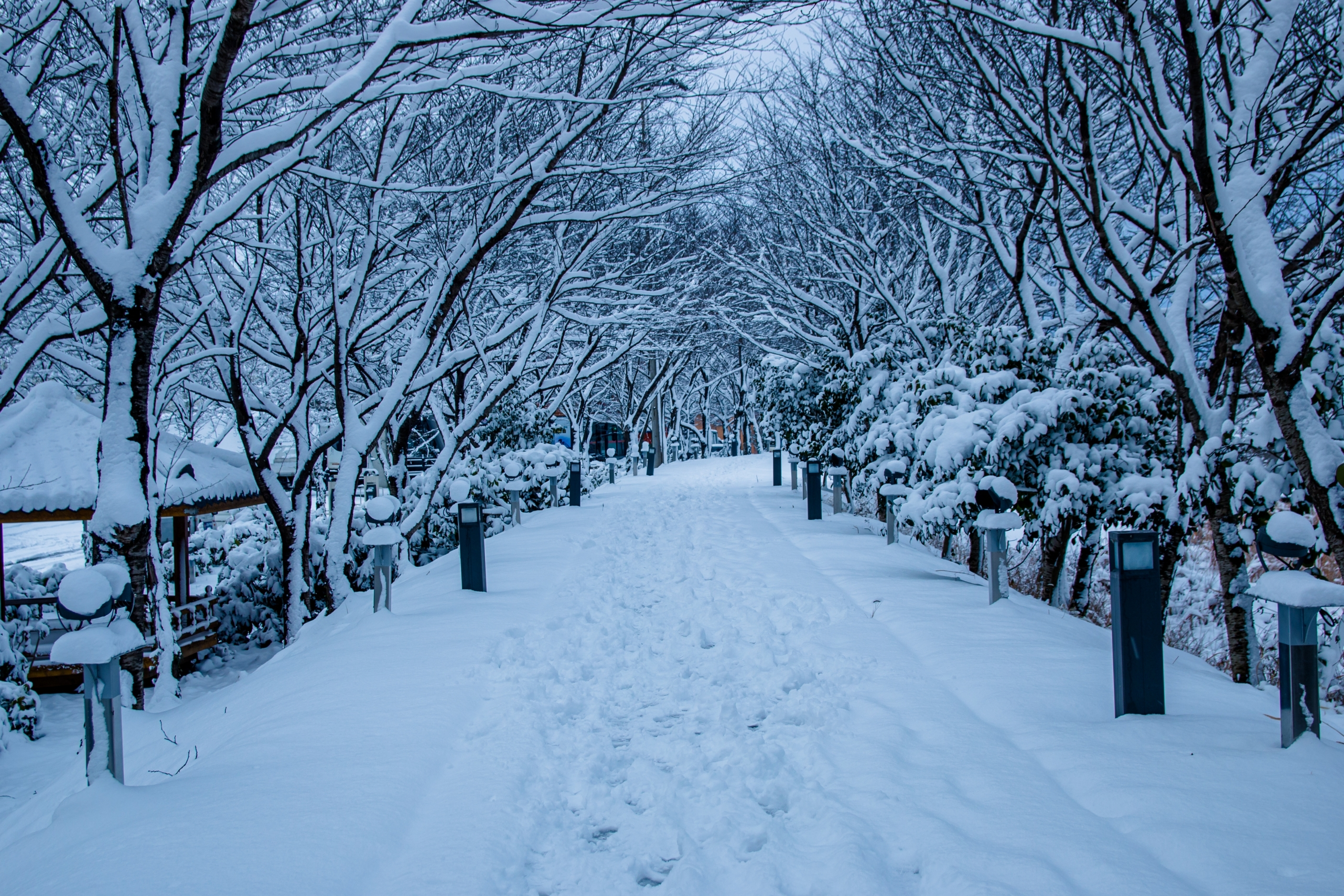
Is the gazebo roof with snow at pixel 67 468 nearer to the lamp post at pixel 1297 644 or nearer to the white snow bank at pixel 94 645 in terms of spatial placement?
the white snow bank at pixel 94 645

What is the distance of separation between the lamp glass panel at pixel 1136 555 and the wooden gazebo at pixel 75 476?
381 inches

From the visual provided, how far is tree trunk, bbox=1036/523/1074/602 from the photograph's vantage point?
8.08 metres

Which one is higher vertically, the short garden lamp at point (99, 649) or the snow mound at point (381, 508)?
the snow mound at point (381, 508)

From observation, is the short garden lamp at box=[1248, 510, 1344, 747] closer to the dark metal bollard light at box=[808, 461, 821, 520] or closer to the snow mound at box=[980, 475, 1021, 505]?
the snow mound at box=[980, 475, 1021, 505]

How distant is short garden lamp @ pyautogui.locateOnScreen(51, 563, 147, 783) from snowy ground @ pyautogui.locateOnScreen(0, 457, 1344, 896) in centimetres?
21


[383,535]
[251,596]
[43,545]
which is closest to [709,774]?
[383,535]

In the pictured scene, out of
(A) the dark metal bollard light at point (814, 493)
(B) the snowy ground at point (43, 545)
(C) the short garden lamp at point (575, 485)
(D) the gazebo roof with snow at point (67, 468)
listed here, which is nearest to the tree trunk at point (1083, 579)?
(A) the dark metal bollard light at point (814, 493)

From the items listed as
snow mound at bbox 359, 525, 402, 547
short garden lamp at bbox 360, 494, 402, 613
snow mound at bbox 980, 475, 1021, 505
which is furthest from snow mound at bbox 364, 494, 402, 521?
snow mound at bbox 980, 475, 1021, 505

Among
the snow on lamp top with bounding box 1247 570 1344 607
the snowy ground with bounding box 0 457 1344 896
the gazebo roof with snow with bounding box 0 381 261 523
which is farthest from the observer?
the gazebo roof with snow with bounding box 0 381 261 523

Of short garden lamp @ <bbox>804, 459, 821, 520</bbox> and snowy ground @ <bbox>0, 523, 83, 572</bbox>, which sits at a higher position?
short garden lamp @ <bbox>804, 459, 821, 520</bbox>

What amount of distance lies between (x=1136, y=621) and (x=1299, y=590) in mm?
792

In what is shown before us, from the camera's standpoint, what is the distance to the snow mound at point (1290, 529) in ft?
10.5

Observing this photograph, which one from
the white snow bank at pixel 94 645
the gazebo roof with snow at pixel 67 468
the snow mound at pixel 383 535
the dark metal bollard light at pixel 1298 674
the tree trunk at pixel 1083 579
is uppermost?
the gazebo roof with snow at pixel 67 468

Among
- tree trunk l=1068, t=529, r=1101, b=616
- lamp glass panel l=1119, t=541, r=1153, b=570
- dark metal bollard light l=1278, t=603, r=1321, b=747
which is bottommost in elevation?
tree trunk l=1068, t=529, r=1101, b=616
